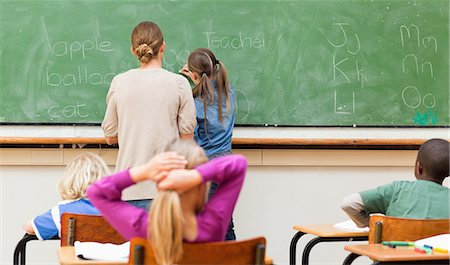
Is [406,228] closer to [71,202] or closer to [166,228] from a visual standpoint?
[166,228]

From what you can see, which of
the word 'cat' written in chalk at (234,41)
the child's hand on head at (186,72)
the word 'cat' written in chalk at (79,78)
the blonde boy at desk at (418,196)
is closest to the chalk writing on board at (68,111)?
the word 'cat' written in chalk at (79,78)

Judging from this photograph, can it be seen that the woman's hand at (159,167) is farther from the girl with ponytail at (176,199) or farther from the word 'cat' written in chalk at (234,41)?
the word 'cat' written in chalk at (234,41)

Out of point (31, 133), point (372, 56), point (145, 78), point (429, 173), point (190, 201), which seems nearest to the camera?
point (190, 201)

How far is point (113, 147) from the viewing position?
5.11 metres

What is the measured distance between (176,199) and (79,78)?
2736mm

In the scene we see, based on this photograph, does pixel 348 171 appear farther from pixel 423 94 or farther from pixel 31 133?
pixel 31 133

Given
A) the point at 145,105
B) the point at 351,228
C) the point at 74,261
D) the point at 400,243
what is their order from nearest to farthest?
the point at 74,261, the point at 400,243, the point at 351,228, the point at 145,105

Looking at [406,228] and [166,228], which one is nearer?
[166,228]

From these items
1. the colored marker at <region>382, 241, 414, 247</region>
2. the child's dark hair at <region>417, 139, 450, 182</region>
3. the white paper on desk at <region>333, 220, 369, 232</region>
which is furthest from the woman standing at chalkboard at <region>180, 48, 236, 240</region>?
the colored marker at <region>382, 241, 414, 247</region>

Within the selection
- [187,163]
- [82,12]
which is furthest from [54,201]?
[187,163]

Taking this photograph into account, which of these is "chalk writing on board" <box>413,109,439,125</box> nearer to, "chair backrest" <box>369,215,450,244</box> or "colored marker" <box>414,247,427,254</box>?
"chair backrest" <box>369,215,450,244</box>

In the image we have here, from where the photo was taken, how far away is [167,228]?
7.98 ft

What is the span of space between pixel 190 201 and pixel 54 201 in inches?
109

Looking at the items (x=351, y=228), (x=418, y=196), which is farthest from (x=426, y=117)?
(x=418, y=196)
